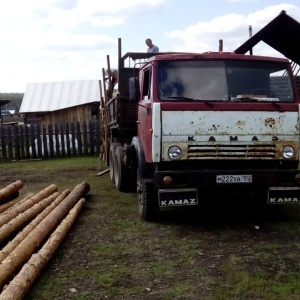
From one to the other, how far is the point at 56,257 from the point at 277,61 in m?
4.34

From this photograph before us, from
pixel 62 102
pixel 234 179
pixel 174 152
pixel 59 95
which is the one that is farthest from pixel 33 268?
pixel 59 95

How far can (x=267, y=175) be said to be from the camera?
7.20 m

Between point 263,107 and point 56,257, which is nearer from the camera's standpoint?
point 56,257

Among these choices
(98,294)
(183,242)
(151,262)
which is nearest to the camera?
(98,294)

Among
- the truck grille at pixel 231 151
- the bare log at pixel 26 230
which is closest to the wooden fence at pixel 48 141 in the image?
the bare log at pixel 26 230

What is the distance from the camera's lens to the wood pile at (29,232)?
493 cm

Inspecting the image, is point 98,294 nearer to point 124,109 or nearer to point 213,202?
point 213,202

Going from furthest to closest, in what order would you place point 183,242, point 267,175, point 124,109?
point 124,109, point 267,175, point 183,242

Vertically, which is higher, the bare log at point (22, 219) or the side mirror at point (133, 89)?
the side mirror at point (133, 89)

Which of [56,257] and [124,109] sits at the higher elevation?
[124,109]

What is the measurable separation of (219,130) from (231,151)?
13.6 inches

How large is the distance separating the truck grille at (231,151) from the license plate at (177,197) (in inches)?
20.4

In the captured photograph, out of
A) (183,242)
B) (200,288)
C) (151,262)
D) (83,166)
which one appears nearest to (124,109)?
(183,242)

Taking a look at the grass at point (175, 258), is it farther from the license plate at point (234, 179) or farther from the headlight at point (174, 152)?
the headlight at point (174, 152)
